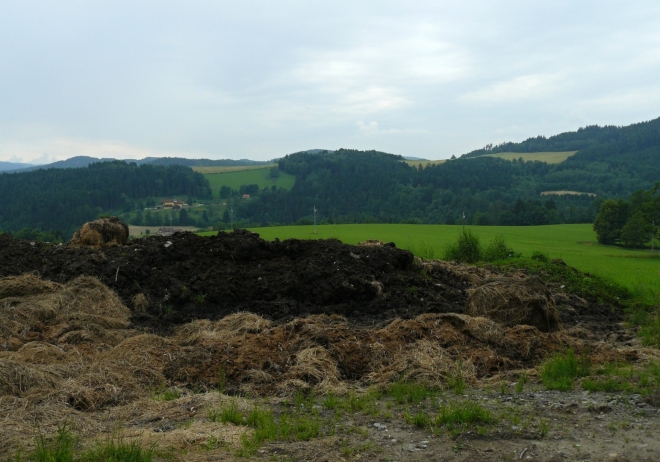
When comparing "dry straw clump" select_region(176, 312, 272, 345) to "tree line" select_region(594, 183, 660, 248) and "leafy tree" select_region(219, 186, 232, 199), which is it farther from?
"leafy tree" select_region(219, 186, 232, 199)

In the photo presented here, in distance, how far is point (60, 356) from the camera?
7.64m

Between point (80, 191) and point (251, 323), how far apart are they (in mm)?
75688

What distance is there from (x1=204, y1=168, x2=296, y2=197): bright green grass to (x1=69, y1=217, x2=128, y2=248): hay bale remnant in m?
79.4

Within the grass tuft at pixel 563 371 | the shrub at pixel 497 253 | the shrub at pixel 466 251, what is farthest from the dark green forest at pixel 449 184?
the grass tuft at pixel 563 371

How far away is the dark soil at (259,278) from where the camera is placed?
10891 millimetres

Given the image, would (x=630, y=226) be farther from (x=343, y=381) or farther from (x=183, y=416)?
(x=183, y=416)

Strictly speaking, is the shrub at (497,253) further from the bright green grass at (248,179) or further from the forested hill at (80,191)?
the bright green grass at (248,179)

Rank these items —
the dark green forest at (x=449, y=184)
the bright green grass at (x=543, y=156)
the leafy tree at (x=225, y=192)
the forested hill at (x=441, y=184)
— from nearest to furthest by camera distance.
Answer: the dark green forest at (x=449, y=184), the forested hill at (x=441, y=184), the leafy tree at (x=225, y=192), the bright green grass at (x=543, y=156)

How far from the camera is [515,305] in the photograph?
9641mm

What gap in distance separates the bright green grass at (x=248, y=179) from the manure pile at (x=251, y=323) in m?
85.4

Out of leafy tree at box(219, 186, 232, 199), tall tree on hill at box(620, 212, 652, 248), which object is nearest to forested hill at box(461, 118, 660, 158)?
leafy tree at box(219, 186, 232, 199)

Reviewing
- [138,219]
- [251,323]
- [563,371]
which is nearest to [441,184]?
[138,219]

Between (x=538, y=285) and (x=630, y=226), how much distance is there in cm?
2532

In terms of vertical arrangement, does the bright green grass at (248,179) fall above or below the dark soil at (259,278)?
above
